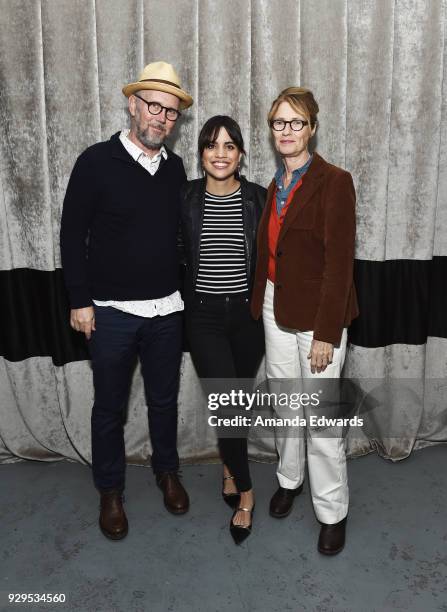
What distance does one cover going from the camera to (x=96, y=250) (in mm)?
2082

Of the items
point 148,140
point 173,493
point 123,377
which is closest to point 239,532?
point 173,493

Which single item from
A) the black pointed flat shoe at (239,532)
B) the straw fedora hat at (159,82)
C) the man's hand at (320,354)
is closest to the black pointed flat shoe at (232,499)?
the black pointed flat shoe at (239,532)

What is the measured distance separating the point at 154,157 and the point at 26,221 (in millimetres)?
769

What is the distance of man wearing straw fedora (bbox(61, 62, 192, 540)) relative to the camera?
2.01 metres

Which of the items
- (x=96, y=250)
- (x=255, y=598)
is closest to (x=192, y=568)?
(x=255, y=598)

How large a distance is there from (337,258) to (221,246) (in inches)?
17.5

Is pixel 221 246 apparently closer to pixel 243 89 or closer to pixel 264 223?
pixel 264 223

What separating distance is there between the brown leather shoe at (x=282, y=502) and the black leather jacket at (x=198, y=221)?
898 millimetres

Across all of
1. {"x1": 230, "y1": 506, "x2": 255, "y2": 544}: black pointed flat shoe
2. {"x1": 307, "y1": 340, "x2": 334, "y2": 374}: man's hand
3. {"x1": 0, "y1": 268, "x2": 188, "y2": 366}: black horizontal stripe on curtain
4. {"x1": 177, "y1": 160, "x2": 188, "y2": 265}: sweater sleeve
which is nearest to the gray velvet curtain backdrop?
{"x1": 0, "y1": 268, "x2": 188, "y2": 366}: black horizontal stripe on curtain

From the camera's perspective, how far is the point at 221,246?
2.05 meters

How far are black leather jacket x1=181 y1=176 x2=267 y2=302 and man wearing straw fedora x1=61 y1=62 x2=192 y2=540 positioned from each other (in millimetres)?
68

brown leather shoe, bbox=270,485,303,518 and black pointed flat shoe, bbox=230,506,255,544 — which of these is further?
brown leather shoe, bbox=270,485,303,518

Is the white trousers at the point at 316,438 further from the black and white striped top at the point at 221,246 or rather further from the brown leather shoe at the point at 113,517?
the brown leather shoe at the point at 113,517

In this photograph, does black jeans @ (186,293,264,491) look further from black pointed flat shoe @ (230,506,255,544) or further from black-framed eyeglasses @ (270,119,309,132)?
black-framed eyeglasses @ (270,119,309,132)
